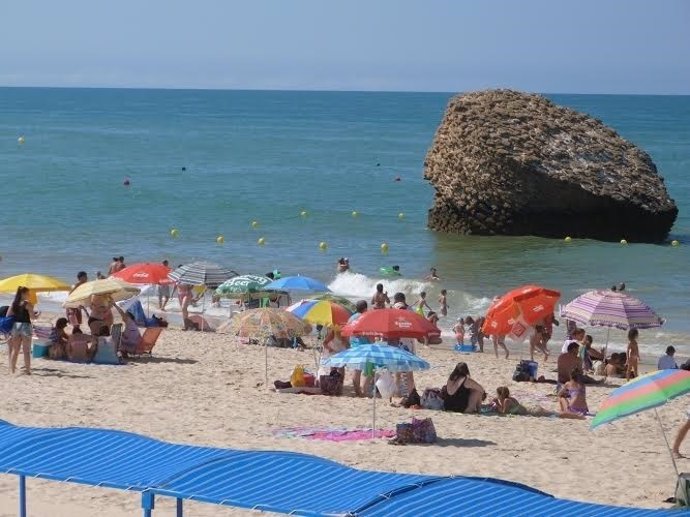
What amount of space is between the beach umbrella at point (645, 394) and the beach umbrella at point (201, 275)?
11105mm

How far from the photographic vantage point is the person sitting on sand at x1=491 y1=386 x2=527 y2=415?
591 inches

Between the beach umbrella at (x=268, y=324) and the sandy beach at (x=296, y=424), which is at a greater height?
the beach umbrella at (x=268, y=324)

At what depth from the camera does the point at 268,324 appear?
16094 millimetres

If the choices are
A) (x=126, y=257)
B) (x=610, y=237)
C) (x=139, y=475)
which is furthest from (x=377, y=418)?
(x=610, y=237)

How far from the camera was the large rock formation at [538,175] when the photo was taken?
35438mm

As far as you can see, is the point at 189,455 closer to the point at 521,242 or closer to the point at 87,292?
the point at 87,292

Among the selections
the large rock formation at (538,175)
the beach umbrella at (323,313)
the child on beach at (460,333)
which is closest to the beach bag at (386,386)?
the beach umbrella at (323,313)

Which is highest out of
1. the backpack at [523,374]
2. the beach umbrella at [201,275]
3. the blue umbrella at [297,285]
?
the blue umbrella at [297,285]

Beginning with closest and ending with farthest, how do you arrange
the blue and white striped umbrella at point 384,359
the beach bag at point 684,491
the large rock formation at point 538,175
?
the beach bag at point 684,491 → the blue and white striped umbrella at point 384,359 → the large rock formation at point 538,175

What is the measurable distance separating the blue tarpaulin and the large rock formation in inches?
1082

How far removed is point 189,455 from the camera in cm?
847

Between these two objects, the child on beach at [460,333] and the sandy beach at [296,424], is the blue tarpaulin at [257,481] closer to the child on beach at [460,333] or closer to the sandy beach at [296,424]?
the sandy beach at [296,424]

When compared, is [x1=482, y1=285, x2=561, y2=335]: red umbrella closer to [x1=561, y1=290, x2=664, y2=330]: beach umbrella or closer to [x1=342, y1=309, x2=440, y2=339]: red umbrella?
[x1=561, y1=290, x2=664, y2=330]: beach umbrella

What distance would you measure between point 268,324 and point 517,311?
4.45 m
